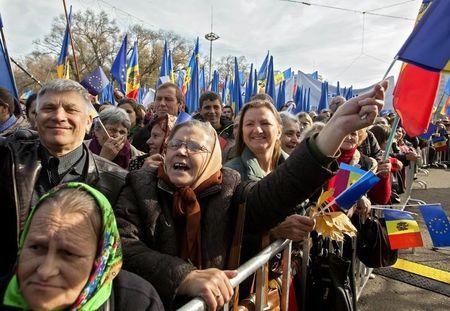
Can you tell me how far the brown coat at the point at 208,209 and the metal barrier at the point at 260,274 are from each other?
154mm

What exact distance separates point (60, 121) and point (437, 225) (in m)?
2.66

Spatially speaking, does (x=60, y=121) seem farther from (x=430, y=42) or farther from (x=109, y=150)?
(x=430, y=42)

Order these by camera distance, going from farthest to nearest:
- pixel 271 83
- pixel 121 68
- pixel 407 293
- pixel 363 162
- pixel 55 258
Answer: pixel 271 83, pixel 121 68, pixel 407 293, pixel 363 162, pixel 55 258

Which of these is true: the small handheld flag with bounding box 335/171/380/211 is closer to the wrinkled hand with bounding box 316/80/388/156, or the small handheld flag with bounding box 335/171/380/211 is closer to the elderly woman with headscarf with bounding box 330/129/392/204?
the wrinkled hand with bounding box 316/80/388/156

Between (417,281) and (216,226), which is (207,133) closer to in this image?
(216,226)

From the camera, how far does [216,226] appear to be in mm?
1744

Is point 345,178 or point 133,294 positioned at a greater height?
point 345,178

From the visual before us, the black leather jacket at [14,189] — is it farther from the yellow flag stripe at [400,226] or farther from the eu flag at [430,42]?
the yellow flag stripe at [400,226]

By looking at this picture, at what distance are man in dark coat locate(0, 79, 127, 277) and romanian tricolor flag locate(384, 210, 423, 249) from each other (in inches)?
79.5

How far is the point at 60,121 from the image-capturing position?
1914 mm

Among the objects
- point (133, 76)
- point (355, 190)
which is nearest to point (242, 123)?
point (355, 190)

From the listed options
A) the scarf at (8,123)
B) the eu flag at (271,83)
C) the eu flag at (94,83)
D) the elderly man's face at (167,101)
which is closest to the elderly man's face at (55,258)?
the scarf at (8,123)

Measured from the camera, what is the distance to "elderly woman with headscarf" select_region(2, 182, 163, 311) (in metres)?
1.14

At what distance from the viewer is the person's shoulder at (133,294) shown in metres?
1.29
